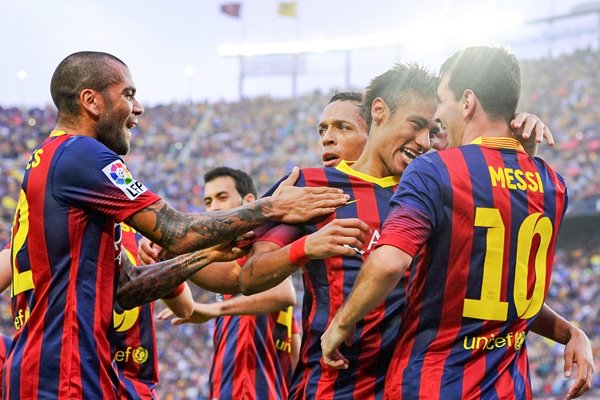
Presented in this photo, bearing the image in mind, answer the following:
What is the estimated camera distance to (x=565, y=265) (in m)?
25.3

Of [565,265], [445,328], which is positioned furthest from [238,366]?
[565,265]

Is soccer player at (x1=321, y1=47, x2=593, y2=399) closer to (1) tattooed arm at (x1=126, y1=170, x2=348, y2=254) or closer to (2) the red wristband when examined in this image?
(2) the red wristband

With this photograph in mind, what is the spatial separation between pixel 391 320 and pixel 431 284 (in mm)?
456

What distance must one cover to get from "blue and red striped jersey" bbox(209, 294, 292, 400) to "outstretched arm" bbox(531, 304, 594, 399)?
3103mm

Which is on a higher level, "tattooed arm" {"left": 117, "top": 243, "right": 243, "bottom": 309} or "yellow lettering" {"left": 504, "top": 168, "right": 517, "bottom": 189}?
"yellow lettering" {"left": 504, "top": 168, "right": 517, "bottom": 189}

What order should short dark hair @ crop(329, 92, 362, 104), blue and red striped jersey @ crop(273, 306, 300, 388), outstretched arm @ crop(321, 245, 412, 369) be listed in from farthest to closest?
1. blue and red striped jersey @ crop(273, 306, 300, 388)
2. short dark hair @ crop(329, 92, 362, 104)
3. outstretched arm @ crop(321, 245, 412, 369)

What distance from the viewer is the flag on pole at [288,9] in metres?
43.3

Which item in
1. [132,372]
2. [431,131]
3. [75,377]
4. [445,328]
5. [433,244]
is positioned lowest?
[132,372]

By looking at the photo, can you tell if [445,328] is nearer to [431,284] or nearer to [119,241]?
[431,284]

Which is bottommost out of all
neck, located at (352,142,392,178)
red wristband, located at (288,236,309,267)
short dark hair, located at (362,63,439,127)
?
red wristband, located at (288,236,309,267)

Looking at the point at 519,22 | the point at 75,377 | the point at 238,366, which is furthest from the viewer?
the point at 519,22

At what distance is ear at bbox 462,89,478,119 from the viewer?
378cm

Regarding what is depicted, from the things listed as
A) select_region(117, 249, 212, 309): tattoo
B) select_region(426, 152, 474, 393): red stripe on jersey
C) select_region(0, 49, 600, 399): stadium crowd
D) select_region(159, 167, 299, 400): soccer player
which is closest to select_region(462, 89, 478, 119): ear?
select_region(426, 152, 474, 393): red stripe on jersey

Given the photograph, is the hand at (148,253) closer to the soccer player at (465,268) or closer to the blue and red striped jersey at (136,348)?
the blue and red striped jersey at (136,348)
